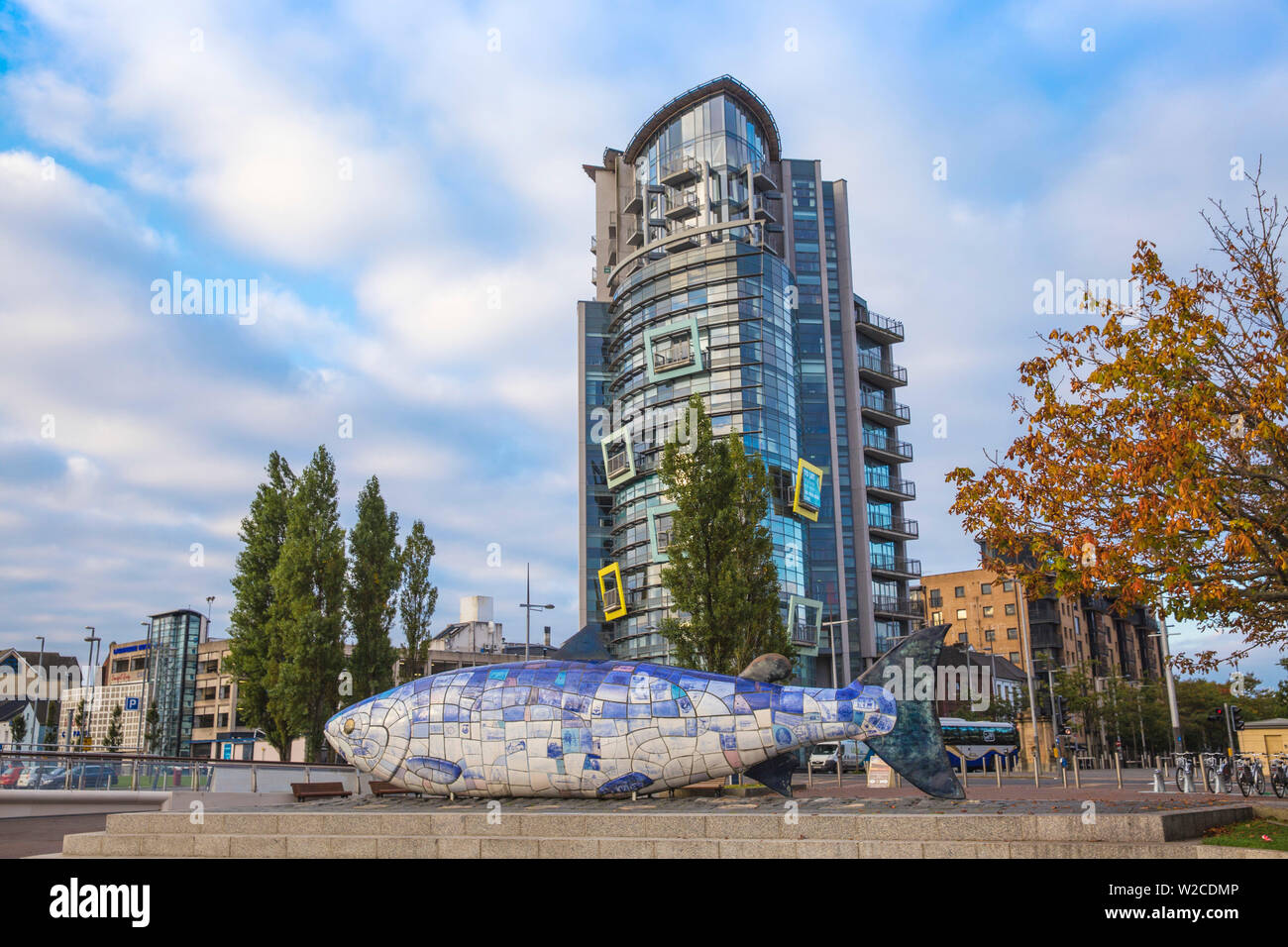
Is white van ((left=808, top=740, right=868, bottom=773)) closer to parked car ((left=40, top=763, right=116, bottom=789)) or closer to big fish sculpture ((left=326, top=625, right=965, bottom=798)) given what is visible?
parked car ((left=40, top=763, right=116, bottom=789))

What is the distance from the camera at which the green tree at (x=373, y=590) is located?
3728 centimetres

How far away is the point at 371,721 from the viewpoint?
58.5ft

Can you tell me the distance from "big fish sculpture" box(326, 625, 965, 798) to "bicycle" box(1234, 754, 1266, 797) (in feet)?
41.8

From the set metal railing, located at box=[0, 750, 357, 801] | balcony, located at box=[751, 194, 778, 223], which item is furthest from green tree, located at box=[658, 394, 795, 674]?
balcony, located at box=[751, 194, 778, 223]

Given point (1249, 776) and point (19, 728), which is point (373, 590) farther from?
point (19, 728)

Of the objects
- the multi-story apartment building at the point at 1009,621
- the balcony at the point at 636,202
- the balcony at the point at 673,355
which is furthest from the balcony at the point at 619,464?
the multi-story apartment building at the point at 1009,621

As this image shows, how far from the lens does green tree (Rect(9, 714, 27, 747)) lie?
62.2 m

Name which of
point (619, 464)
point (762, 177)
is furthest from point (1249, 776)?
point (762, 177)

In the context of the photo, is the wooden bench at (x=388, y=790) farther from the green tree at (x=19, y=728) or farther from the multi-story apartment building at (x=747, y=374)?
the green tree at (x=19, y=728)

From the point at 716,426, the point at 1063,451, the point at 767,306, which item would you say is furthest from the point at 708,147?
the point at 1063,451

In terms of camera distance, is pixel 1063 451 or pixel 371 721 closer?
pixel 1063 451
